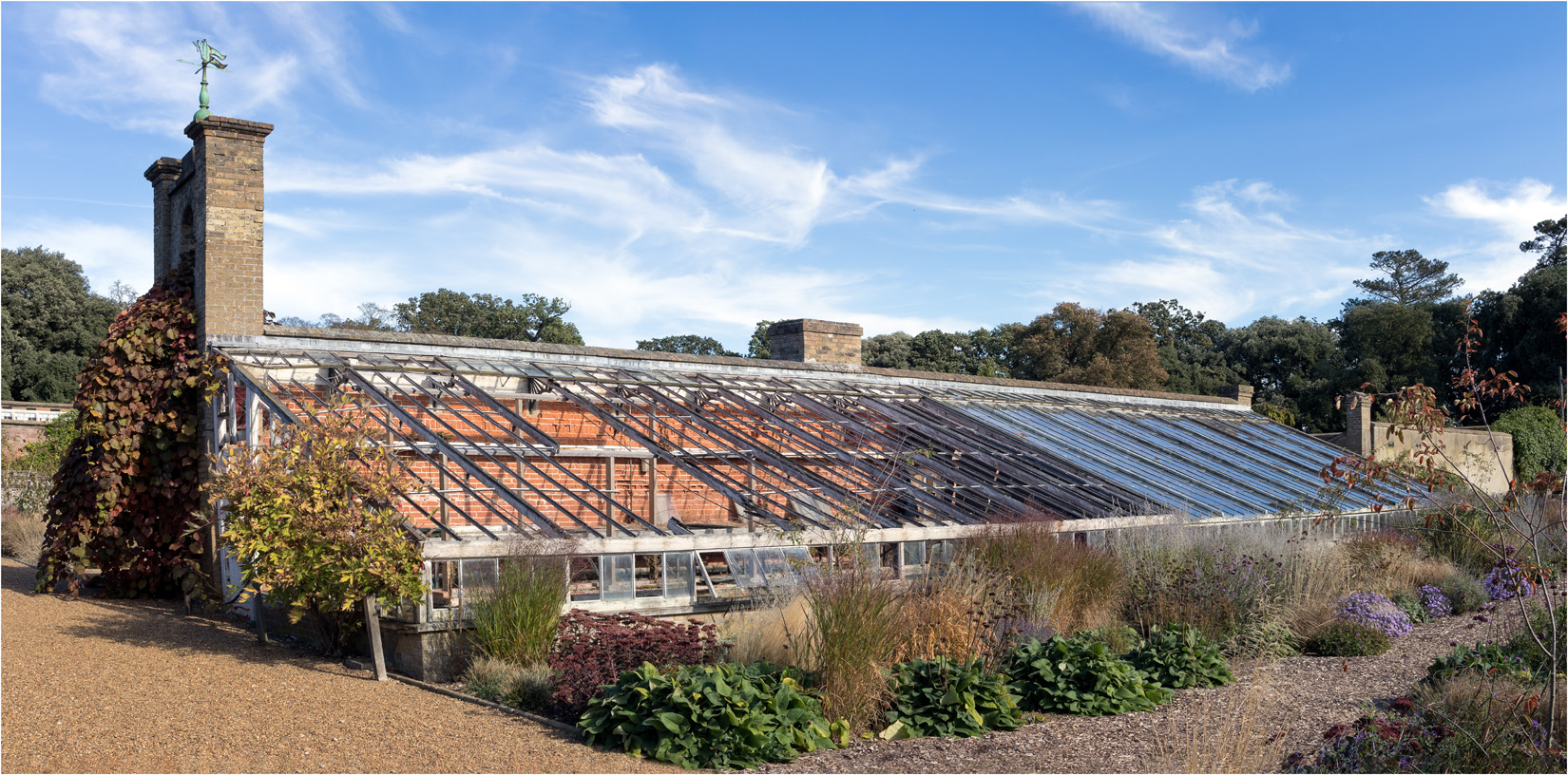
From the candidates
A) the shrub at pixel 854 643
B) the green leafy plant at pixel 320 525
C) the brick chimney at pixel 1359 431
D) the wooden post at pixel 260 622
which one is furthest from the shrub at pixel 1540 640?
the brick chimney at pixel 1359 431

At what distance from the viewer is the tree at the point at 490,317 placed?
46875 millimetres

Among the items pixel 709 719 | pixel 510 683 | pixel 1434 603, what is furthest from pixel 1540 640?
pixel 510 683

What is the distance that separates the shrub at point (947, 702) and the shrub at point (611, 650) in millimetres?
1487

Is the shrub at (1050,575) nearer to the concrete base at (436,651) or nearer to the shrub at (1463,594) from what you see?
the concrete base at (436,651)

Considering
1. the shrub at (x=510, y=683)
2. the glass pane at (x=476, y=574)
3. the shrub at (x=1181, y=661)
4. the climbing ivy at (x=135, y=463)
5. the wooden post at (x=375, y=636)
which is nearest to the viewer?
the shrub at (x=510, y=683)

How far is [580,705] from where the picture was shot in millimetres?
7328

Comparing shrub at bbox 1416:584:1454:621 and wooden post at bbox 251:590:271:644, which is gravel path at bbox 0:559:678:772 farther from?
shrub at bbox 1416:584:1454:621

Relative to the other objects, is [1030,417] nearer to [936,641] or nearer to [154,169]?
[936,641]

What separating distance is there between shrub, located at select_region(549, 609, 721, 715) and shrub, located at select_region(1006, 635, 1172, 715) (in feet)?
7.83

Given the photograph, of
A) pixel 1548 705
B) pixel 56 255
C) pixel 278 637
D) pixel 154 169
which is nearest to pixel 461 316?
pixel 56 255

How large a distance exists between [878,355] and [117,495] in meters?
39.1

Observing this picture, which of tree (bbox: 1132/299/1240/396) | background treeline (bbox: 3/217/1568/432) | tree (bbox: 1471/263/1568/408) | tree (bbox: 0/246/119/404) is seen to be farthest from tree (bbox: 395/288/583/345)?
tree (bbox: 1471/263/1568/408)

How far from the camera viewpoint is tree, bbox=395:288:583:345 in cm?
4688

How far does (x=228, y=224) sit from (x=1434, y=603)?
48.5 feet
